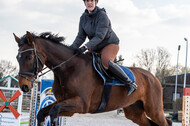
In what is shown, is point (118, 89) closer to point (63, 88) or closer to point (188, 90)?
point (63, 88)

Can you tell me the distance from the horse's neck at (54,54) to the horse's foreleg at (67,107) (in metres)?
0.76

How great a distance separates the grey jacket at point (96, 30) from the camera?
5.17m

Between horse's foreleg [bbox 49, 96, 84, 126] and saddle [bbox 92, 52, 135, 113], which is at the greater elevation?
saddle [bbox 92, 52, 135, 113]

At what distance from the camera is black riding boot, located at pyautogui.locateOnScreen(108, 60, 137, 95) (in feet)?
17.2

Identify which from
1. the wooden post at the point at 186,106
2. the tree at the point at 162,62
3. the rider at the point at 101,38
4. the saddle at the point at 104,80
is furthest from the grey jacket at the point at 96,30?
the tree at the point at 162,62

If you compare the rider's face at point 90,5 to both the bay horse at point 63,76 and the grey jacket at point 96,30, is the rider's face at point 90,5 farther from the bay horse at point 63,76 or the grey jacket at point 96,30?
the bay horse at point 63,76

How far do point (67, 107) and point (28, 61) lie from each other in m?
1.00

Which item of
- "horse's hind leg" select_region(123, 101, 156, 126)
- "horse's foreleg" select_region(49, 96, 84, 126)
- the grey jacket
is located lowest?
"horse's hind leg" select_region(123, 101, 156, 126)

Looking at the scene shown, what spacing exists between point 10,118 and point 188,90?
5.12 m

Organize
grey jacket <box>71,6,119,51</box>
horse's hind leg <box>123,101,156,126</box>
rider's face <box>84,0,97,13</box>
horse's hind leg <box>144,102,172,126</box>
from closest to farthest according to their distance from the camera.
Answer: grey jacket <box>71,6,119,51</box>
rider's face <box>84,0,97,13</box>
horse's hind leg <box>144,102,172,126</box>
horse's hind leg <box>123,101,156,126</box>

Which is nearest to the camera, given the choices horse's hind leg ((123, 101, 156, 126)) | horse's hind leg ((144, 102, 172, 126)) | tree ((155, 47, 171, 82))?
horse's hind leg ((144, 102, 172, 126))

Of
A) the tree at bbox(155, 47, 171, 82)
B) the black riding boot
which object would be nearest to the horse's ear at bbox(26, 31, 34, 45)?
the black riding boot

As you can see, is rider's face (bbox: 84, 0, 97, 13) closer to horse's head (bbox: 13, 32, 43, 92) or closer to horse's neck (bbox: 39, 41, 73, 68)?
horse's neck (bbox: 39, 41, 73, 68)

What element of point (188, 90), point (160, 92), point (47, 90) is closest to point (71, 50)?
point (47, 90)
